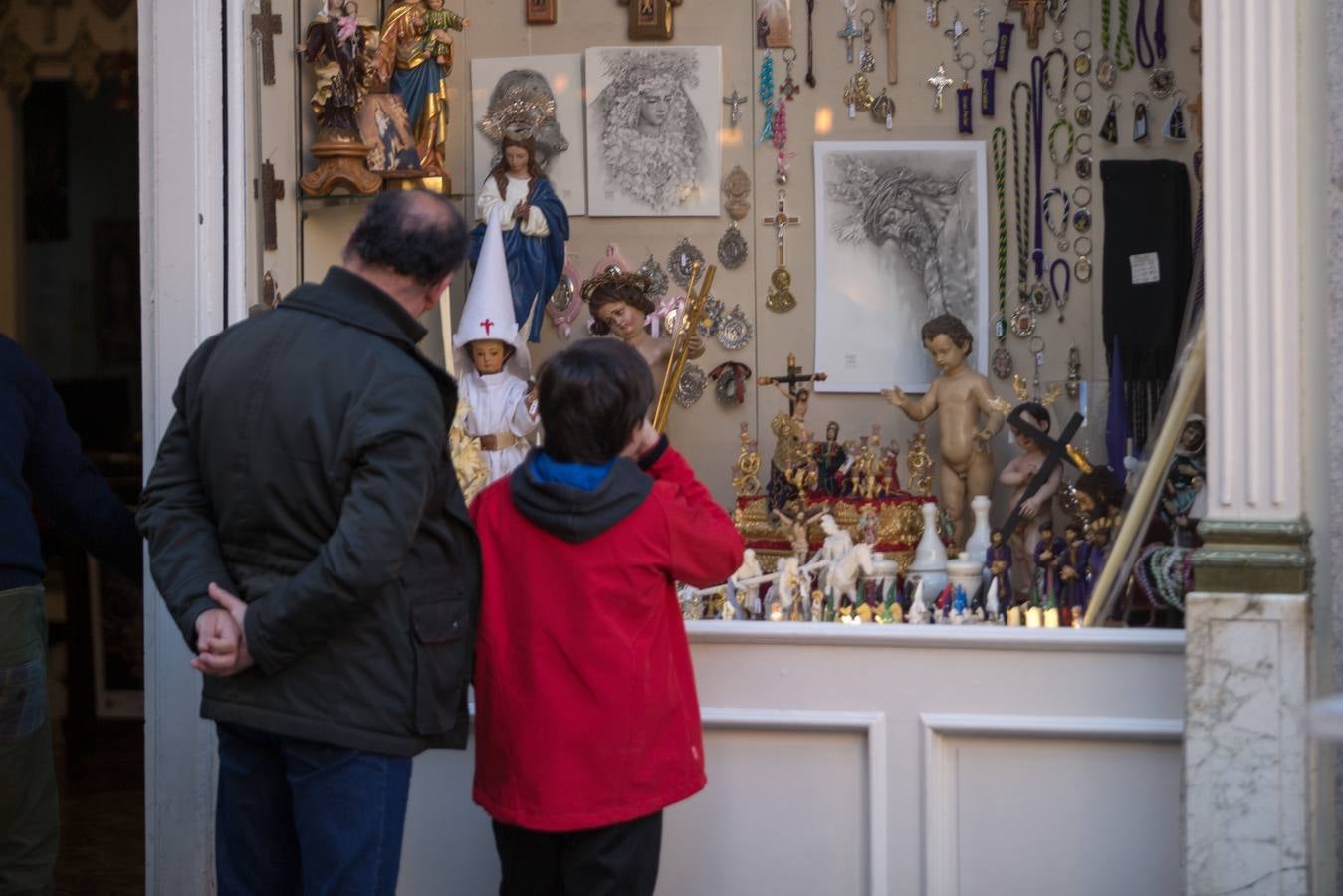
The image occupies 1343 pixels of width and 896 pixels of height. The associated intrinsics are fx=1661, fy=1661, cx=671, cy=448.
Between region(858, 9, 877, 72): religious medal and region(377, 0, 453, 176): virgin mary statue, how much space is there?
51.4 inches

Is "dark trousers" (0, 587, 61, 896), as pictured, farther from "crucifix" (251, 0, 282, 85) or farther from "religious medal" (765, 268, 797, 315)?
"religious medal" (765, 268, 797, 315)

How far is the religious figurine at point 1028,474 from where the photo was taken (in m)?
4.56

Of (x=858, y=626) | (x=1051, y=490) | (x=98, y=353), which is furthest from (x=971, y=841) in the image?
(x=98, y=353)

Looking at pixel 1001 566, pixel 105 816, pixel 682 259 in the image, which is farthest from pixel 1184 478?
pixel 105 816

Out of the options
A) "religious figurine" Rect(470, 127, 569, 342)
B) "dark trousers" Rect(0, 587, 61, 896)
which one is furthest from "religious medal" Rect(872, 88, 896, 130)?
"dark trousers" Rect(0, 587, 61, 896)

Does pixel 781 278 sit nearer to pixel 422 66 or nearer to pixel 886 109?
pixel 886 109

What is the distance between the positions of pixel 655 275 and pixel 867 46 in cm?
99

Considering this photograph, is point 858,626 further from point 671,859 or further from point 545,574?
point 545,574

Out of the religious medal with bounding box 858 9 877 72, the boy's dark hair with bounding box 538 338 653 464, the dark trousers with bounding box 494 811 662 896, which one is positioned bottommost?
the dark trousers with bounding box 494 811 662 896

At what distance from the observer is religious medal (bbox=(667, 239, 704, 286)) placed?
5.36 metres

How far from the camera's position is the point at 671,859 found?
385 cm

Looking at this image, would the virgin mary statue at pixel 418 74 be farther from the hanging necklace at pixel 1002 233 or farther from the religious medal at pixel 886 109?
the hanging necklace at pixel 1002 233

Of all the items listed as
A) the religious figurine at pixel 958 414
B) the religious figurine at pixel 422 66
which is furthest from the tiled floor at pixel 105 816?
the religious figurine at pixel 958 414

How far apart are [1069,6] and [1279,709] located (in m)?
2.61
